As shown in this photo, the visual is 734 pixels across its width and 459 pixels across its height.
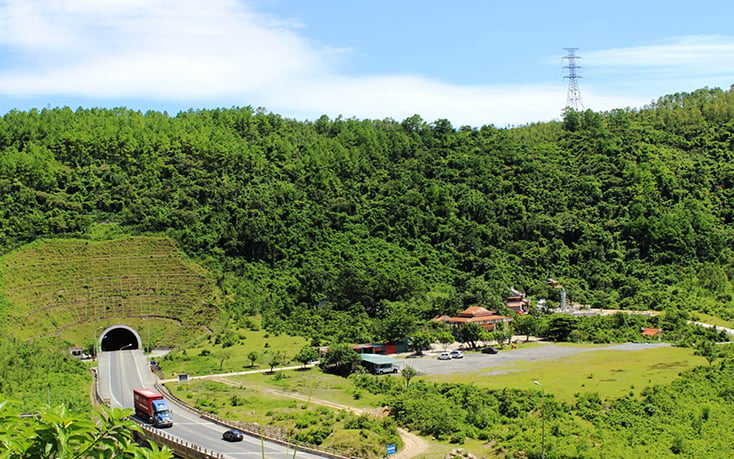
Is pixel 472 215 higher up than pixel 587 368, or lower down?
higher up

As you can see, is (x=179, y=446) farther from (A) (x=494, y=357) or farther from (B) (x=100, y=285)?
(B) (x=100, y=285)

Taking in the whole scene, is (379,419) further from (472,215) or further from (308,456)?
(472,215)

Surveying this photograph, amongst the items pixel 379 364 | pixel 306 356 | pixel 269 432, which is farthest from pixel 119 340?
pixel 269 432

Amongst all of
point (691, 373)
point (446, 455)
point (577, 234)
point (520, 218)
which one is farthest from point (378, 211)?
point (446, 455)

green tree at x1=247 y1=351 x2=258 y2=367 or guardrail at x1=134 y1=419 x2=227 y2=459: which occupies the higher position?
guardrail at x1=134 y1=419 x2=227 y2=459

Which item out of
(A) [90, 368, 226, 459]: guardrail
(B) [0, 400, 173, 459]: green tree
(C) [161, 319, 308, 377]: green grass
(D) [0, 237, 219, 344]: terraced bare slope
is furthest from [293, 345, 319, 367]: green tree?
(B) [0, 400, 173, 459]: green tree

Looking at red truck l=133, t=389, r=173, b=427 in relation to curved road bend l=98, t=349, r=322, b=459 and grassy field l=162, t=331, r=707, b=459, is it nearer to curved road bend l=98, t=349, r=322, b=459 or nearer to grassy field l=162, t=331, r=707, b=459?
curved road bend l=98, t=349, r=322, b=459
